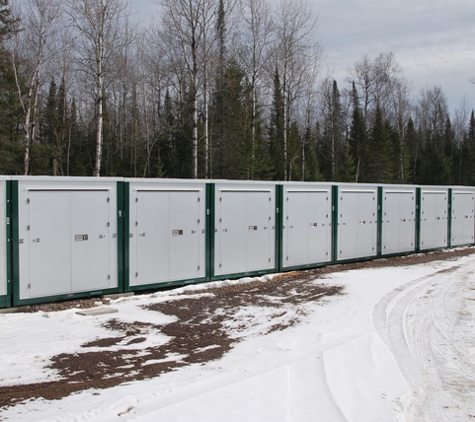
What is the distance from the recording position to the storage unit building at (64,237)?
22.9 feet

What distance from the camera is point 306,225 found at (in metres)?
10.9

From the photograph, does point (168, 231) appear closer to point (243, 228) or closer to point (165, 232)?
point (165, 232)

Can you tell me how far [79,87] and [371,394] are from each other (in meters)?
32.3

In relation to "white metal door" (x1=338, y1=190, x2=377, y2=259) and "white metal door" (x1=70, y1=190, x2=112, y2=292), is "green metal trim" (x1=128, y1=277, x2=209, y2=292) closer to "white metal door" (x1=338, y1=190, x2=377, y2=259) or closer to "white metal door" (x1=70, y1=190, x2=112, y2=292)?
"white metal door" (x1=70, y1=190, x2=112, y2=292)

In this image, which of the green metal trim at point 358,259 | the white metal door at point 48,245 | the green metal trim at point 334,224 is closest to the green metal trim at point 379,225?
the green metal trim at point 358,259

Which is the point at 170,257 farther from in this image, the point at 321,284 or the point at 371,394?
the point at 371,394

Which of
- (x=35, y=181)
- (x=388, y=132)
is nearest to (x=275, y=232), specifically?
(x=35, y=181)

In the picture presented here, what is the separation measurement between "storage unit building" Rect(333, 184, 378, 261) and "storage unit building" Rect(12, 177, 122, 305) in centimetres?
575

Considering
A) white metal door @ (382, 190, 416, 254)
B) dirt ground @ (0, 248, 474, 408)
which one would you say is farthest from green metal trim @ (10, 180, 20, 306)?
white metal door @ (382, 190, 416, 254)

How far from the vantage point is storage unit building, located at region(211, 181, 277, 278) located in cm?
929

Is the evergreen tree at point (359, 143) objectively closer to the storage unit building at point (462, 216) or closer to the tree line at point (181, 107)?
the tree line at point (181, 107)

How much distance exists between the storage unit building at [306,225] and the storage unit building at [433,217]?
4434mm

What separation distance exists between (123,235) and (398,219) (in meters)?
8.33

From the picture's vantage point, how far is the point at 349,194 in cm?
1188
